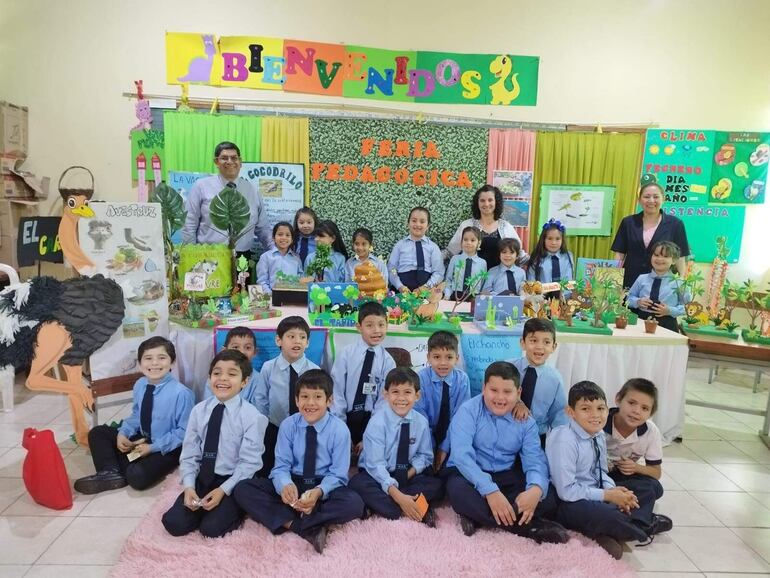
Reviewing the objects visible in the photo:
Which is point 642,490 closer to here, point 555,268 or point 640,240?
point 555,268

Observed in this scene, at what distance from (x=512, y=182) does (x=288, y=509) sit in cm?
409

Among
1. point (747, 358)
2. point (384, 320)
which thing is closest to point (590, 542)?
point (384, 320)

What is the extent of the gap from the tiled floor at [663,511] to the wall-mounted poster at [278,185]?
235 cm

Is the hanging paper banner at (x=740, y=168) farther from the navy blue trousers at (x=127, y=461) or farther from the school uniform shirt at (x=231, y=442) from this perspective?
the navy blue trousers at (x=127, y=461)

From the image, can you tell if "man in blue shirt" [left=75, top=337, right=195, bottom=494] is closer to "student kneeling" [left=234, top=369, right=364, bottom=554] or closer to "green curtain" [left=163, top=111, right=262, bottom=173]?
"student kneeling" [left=234, top=369, right=364, bottom=554]

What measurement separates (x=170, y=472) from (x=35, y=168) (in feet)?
12.4

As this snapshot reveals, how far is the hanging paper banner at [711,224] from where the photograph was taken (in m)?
5.62

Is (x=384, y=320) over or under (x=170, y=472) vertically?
over

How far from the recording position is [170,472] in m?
2.95

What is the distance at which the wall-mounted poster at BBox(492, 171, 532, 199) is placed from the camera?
5.40m

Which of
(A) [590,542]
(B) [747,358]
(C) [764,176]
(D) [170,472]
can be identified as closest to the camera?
(A) [590,542]

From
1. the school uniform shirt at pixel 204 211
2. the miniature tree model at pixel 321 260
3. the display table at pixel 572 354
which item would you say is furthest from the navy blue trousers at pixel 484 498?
the school uniform shirt at pixel 204 211

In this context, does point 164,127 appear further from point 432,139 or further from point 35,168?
point 432,139

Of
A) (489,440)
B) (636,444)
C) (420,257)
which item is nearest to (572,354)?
(636,444)
